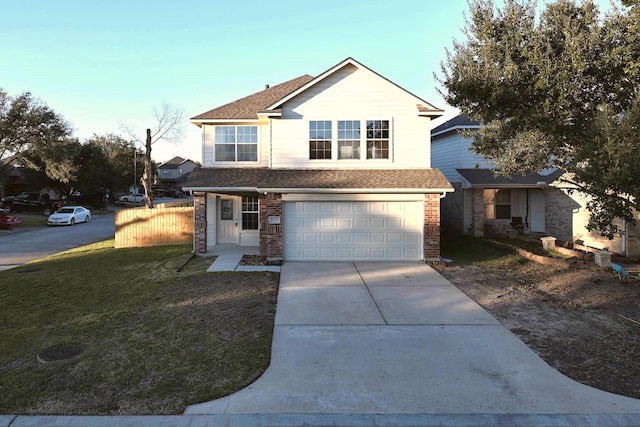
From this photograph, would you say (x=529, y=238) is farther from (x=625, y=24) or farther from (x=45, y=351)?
(x=45, y=351)

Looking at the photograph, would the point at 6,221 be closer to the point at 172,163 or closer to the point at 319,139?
the point at 319,139

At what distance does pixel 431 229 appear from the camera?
14141mm

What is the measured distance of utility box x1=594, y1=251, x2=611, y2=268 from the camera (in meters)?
12.3

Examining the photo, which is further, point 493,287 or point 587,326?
point 493,287

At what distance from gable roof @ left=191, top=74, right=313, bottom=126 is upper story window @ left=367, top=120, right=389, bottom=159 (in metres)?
4.21

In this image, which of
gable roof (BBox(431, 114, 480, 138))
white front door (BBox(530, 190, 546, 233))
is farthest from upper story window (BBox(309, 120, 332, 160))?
white front door (BBox(530, 190, 546, 233))

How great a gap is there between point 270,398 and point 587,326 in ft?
18.8

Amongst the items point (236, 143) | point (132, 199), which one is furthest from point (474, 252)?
point (132, 199)

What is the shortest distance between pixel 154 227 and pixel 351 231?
9550mm

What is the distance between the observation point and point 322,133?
15000 millimetres

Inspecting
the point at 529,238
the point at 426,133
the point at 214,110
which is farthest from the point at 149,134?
the point at 529,238

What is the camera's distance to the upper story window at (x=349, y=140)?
14.9 meters

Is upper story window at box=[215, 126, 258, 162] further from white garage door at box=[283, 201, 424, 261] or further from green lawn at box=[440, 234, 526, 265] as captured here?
green lawn at box=[440, 234, 526, 265]

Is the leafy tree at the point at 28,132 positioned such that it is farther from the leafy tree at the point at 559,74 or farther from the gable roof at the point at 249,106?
the leafy tree at the point at 559,74
